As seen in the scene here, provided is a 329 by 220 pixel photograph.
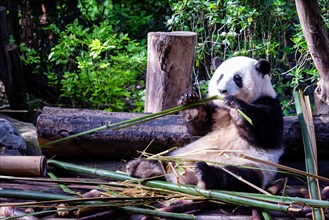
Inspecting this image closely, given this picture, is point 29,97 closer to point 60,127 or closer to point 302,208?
point 60,127

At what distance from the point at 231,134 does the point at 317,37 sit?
2.77 ft

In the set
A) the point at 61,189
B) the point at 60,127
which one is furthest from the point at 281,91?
the point at 61,189

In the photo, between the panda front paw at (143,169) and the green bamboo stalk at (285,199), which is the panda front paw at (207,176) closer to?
the green bamboo stalk at (285,199)

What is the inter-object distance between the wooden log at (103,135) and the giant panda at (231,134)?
9.0 inches

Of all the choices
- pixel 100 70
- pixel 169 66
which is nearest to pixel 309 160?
pixel 169 66

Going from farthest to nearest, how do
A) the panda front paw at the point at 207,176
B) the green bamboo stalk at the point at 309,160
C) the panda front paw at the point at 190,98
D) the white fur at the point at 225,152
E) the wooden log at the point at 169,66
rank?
the wooden log at the point at 169,66
the panda front paw at the point at 190,98
the white fur at the point at 225,152
the panda front paw at the point at 207,176
the green bamboo stalk at the point at 309,160

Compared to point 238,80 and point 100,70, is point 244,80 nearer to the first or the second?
point 238,80

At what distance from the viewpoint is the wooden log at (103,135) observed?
418 cm

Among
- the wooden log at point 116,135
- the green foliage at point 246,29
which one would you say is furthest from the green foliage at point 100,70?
the wooden log at point 116,135

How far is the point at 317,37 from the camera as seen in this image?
398 centimetres

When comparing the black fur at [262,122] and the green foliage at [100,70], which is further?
the green foliage at [100,70]

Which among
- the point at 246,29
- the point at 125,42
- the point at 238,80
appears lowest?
the point at 238,80

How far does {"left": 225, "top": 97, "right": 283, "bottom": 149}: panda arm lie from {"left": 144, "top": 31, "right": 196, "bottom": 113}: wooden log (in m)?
1.05

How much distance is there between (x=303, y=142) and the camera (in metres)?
3.95
